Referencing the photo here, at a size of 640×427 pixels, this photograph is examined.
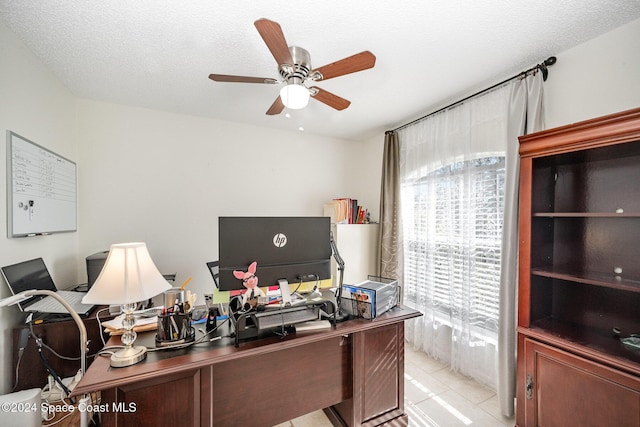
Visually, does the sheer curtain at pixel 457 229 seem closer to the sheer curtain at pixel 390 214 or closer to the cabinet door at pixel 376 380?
the sheer curtain at pixel 390 214

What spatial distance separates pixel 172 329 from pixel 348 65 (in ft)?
5.72

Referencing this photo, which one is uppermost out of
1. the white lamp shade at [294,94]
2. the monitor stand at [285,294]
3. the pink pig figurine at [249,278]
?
the white lamp shade at [294,94]

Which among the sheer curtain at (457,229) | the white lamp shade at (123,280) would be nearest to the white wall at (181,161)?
the sheer curtain at (457,229)

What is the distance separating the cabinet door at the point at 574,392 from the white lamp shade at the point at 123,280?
2.22 meters

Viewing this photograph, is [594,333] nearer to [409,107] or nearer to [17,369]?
[409,107]

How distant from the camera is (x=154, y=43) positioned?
5.93ft

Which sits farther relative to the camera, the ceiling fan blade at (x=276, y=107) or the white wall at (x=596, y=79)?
the ceiling fan blade at (x=276, y=107)

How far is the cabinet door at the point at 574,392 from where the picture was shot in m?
1.28

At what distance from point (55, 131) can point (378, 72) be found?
2786 millimetres

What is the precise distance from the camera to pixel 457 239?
2.52m

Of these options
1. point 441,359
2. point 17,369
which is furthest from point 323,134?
point 17,369

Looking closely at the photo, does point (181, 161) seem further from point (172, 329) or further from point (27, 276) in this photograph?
point (172, 329)

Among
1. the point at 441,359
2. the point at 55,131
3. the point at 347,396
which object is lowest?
the point at 441,359

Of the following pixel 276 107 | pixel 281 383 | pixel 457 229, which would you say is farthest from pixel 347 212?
pixel 281 383
